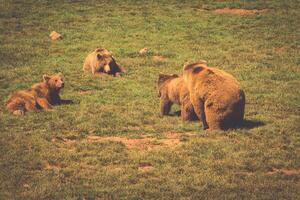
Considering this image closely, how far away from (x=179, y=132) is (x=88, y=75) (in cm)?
670

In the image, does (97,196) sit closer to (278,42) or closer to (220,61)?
(220,61)

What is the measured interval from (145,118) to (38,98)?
3.05 meters

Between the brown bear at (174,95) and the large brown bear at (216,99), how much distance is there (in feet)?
2.13

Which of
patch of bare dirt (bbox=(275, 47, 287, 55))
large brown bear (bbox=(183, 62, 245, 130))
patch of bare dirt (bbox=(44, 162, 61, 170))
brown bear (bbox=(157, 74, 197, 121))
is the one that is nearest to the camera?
patch of bare dirt (bbox=(44, 162, 61, 170))

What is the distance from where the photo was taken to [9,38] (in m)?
25.7

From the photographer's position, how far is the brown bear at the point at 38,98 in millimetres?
15211

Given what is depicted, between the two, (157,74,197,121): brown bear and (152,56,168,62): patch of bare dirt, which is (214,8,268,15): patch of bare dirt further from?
(157,74,197,121): brown bear

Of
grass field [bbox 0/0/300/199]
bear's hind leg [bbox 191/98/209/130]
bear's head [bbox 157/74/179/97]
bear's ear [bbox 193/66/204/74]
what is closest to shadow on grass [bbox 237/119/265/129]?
grass field [bbox 0/0/300/199]

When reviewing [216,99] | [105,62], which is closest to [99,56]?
[105,62]

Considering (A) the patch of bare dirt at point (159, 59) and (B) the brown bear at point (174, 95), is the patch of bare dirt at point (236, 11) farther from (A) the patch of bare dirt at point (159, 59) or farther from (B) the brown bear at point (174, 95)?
(B) the brown bear at point (174, 95)

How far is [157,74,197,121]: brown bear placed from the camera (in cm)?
1426

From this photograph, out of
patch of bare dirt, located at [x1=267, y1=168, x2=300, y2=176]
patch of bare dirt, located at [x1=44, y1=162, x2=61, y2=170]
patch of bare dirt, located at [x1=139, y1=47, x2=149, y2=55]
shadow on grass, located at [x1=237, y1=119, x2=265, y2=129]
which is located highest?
patch of bare dirt, located at [x1=139, y1=47, x2=149, y2=55]

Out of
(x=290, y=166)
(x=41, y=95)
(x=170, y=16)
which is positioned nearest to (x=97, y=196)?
(x=290, y=166)

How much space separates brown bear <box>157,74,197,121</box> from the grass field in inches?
11.9
